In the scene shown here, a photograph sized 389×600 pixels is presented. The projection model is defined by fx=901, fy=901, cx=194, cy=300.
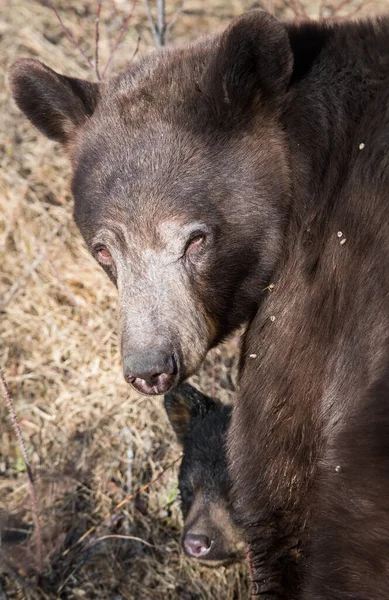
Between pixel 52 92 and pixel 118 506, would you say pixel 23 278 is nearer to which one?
pixel 118 506

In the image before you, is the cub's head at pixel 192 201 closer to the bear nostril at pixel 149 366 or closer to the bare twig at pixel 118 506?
the bear nostril at pixel 149 366

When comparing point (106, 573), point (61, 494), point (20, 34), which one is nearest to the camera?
point (106, 573)

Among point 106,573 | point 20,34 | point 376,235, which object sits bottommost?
point 106,573

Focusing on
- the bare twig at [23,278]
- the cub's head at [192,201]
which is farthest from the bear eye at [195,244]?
the bare twig at [23,278]

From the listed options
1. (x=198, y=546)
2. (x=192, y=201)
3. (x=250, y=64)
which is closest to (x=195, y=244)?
(x=192, y=201)

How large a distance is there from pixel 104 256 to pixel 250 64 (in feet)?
3.21

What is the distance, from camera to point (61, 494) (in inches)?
210

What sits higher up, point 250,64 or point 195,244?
point 250,64

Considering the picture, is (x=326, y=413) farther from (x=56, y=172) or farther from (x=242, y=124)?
(x=56, y=172)

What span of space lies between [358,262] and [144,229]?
0.84 m

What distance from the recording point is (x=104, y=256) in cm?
371

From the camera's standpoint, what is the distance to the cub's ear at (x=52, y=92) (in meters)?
3.78

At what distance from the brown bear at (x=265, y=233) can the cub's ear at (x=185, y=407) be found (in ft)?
5.22

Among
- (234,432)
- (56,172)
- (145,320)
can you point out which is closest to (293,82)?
(145,320)
